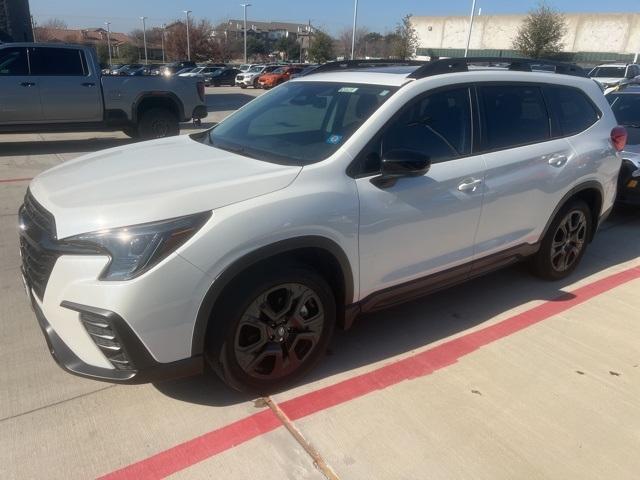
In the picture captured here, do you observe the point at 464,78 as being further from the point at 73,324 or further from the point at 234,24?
the point at 234,24

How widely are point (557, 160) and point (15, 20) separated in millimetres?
23026

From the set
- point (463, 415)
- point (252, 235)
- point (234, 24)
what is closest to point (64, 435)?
point (252, 235)

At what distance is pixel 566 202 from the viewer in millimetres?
Result: 4363

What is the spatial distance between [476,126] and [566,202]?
1.32 metres

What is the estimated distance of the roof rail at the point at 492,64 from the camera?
3.44m

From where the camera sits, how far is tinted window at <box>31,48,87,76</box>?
966 centimetres

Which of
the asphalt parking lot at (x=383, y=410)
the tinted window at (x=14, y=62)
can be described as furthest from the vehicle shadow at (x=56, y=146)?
the asphalt parking lot at (x=383, y=410)

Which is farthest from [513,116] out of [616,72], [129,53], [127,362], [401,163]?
[129,53]

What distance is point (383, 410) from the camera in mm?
2830

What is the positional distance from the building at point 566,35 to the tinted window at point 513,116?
3903 centimetres

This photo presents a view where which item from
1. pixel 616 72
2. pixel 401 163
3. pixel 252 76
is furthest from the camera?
pixel 252 76

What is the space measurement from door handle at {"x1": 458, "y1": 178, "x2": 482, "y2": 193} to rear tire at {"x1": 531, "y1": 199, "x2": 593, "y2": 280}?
1.19 m

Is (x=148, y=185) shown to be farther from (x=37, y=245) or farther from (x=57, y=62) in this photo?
(x=57, y=62)

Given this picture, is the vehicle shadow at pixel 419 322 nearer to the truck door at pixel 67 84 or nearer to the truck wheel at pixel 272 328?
the truck wheel at pixel 272 328
